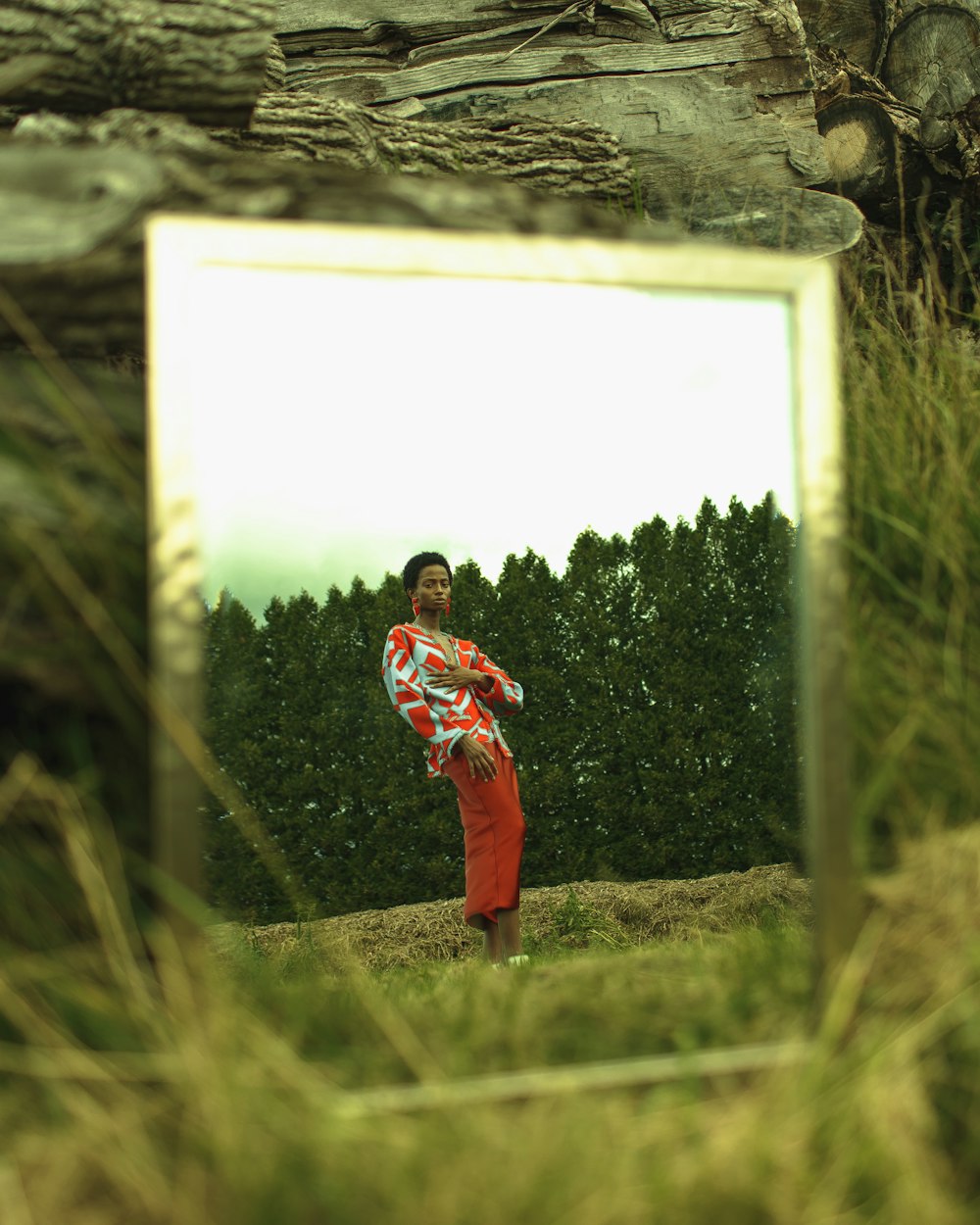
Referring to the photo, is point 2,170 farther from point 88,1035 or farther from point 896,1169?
point 896,1169

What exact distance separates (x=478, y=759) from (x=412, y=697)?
1.17 feet

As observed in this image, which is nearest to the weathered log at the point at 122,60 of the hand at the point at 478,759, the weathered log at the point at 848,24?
the hand at the point at 478,759

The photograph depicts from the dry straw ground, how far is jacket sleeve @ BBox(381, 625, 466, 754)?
99cm

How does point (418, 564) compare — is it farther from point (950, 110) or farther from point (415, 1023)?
point (950, 110)

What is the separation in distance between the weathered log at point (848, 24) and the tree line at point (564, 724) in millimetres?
3253

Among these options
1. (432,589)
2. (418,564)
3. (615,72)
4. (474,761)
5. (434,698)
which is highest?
(615,72)

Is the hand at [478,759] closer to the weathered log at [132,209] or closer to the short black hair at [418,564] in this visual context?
the short black hair at [418,564]

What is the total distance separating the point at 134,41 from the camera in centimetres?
270

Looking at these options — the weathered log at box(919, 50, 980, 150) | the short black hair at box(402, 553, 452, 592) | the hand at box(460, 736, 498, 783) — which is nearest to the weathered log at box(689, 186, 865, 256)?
the weathered log at box(919, 50, 980, 150)

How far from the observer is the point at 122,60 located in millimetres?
2703

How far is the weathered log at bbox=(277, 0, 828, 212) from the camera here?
4.20 m

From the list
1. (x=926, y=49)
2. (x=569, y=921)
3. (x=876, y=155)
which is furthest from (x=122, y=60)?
(x=926, y=49)

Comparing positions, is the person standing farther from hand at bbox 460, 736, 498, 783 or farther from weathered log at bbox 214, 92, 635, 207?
weathered log at bbox 214, 92, 635, 207

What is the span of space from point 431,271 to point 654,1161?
1369mm
